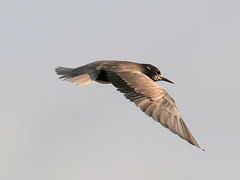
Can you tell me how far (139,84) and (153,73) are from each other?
328cm

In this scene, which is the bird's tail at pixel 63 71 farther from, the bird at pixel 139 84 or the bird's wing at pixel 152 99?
the bird's wing at pixel 152 99

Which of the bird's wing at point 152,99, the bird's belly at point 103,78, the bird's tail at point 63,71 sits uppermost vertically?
the bird's wing at point 152,99

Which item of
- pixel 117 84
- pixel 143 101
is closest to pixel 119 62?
pixel 117 84

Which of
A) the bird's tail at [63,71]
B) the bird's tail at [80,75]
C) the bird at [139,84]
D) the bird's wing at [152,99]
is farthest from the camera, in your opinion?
the bird's tail at [63,71]

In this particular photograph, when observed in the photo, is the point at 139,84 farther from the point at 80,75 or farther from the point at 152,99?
the point at 80,75

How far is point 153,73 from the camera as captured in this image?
817 inches

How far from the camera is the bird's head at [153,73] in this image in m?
20.4

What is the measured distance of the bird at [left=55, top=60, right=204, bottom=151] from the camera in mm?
16031

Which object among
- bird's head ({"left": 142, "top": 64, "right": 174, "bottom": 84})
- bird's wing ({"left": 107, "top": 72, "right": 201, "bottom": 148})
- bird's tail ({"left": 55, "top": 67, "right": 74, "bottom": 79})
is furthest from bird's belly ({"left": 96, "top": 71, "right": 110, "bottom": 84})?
bird's head ({"left": 142, "top": 64, "right": 174, "bottom": 84})

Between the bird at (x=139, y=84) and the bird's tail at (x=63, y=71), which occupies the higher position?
the bird at (x=139, y=84)

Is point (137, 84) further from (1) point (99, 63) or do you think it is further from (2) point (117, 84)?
(1) point (99, 63)

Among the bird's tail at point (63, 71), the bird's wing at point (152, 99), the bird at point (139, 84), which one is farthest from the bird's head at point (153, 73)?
the bird's wing at point (152, 99)

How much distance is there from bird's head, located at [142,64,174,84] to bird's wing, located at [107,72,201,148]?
6.56 ft

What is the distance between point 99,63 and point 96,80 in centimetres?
58
